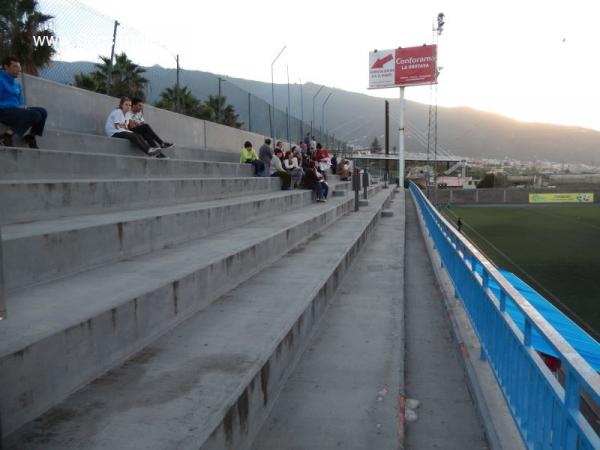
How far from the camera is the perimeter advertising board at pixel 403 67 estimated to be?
4353 centimetres

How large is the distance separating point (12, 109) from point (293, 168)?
920cm

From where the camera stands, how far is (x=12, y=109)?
5.30m

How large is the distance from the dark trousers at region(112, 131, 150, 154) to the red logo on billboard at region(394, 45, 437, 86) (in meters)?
40.0

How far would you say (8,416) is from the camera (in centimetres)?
203

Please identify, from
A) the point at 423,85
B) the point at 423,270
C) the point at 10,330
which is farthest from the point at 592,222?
the point at 10,330

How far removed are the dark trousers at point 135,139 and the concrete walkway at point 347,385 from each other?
4.38 meters

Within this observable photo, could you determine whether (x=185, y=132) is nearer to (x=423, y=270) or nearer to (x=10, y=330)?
(x=423, y=270)

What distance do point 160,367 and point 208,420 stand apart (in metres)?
Answer: 0.74

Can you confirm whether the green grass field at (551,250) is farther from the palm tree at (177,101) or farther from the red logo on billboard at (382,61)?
the red logo on billboard at (382,61)

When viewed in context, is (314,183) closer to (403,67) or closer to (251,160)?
(251,160)

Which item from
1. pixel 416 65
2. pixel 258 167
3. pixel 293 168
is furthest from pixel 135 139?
pixel 416 65

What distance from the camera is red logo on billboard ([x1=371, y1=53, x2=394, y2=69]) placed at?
45.5m

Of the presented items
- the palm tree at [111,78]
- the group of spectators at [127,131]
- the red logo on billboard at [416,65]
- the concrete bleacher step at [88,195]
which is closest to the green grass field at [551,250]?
the group of spectators at [127,131]

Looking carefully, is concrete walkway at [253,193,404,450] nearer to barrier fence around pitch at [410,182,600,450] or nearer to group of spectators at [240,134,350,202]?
barrier fence around pitch at [410,182,600,450]
